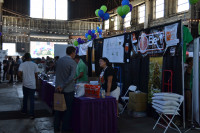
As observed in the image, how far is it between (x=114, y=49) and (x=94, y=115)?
3.44 meters

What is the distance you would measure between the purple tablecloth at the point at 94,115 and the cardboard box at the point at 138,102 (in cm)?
160

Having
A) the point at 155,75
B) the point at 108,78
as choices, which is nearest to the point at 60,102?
the point at 108,78

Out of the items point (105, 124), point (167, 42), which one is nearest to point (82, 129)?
point (105, 124)

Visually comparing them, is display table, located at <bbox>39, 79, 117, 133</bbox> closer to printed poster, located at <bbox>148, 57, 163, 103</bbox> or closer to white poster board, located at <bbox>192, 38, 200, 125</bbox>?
printed poster, located at <bbox>148, 57, 163, 103</bbox>

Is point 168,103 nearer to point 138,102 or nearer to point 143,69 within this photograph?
point 138,102

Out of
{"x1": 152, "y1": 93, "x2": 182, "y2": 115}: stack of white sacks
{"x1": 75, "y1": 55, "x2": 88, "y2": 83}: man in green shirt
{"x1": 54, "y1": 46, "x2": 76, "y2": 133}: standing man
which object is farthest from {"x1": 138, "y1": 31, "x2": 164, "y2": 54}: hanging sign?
{"x1": 54, "y1": 46, "x2": 76, "y2": 133}: standing man

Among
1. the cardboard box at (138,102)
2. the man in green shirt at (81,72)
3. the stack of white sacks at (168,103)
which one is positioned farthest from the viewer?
the man in green shirt at (81,72)

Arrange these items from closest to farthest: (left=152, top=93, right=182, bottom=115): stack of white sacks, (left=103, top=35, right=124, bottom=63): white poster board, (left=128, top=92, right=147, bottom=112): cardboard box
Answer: (left=152, top=93, right=182, bottom=115): stack of white sacks
(left=128, top=92, right=147, bottom=112): cardboard box
(left=103, top=35, right=124, bottom=63): white poster board

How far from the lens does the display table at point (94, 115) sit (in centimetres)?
376

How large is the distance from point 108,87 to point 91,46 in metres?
4.37

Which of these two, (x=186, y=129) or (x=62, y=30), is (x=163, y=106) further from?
(x=62, y=30)

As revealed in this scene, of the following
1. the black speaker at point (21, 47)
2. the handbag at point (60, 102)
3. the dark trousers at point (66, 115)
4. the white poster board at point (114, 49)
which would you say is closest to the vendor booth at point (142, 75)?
the white poster board at point (114, 49)

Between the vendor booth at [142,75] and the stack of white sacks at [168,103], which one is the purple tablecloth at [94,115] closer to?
the vendor booth at [142,75]

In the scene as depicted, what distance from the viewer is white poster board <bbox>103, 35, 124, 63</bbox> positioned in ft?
21.7
